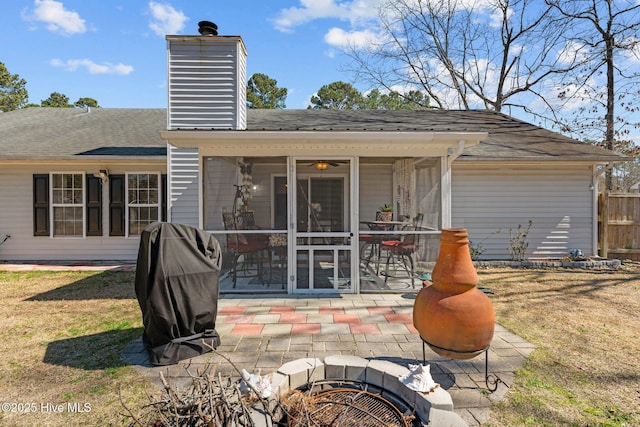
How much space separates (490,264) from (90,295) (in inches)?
311

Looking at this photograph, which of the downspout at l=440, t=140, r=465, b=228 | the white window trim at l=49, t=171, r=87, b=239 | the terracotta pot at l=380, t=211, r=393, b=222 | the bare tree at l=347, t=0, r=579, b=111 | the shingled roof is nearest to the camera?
the downspout at l=440, t=140, r=465, b=228

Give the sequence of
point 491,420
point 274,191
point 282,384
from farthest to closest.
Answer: point 274,191 → point 491,420 → point 282,384

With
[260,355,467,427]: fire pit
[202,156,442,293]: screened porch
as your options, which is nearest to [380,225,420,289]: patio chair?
[202,156,442,293]: screened porch

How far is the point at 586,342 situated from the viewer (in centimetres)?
363

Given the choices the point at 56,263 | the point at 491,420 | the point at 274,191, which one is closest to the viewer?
the point at 491,420

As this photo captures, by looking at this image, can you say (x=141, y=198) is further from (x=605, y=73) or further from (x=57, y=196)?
(x=605, y=73)

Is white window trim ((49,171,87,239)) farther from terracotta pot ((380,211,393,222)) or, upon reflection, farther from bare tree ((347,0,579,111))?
bare tree ((347,0,579,111))

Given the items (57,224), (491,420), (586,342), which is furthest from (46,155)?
(586,342)

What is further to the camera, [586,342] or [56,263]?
[56,263]

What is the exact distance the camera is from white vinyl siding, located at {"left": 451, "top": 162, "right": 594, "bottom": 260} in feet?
26.7

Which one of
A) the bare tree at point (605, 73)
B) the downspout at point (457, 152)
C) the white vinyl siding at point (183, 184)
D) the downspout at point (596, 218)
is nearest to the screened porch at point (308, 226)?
the downspout at point (457, 152)

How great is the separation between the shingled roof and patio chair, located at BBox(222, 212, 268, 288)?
2489mm

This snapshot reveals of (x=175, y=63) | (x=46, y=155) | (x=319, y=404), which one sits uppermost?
(x=175, y=63)

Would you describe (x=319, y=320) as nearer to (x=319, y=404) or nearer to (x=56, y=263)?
(x=319, y=404)
